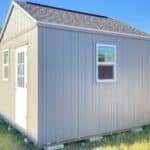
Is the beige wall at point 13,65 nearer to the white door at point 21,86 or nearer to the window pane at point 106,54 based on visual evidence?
the white door at point 21,86

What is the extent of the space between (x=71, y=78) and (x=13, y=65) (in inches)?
98.4

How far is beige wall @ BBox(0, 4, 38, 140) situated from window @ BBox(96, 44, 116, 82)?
183 cm

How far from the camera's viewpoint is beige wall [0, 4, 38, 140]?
5227 mm

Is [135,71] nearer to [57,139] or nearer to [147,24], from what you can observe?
[57,139]

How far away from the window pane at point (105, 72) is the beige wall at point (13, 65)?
76.8 inches

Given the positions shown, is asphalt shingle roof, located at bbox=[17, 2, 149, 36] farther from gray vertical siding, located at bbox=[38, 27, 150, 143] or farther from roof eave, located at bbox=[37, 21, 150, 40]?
gray vertical siding, located at bbox=[38, 27, 150, 143]

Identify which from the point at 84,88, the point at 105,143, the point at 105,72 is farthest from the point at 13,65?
the point at 105,143

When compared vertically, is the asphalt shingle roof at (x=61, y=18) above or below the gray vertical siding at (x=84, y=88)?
above

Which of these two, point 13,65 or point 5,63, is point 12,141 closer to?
point 13,65

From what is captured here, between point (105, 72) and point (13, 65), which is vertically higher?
point (13, 65)

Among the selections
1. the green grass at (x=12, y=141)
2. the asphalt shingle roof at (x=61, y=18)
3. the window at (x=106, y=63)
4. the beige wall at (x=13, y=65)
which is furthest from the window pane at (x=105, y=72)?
the green grass at (x=12, y=141)

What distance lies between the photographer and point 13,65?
23.1 feet

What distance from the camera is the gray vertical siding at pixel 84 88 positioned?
515cm

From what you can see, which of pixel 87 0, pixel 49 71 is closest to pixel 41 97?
pixel 49 71
